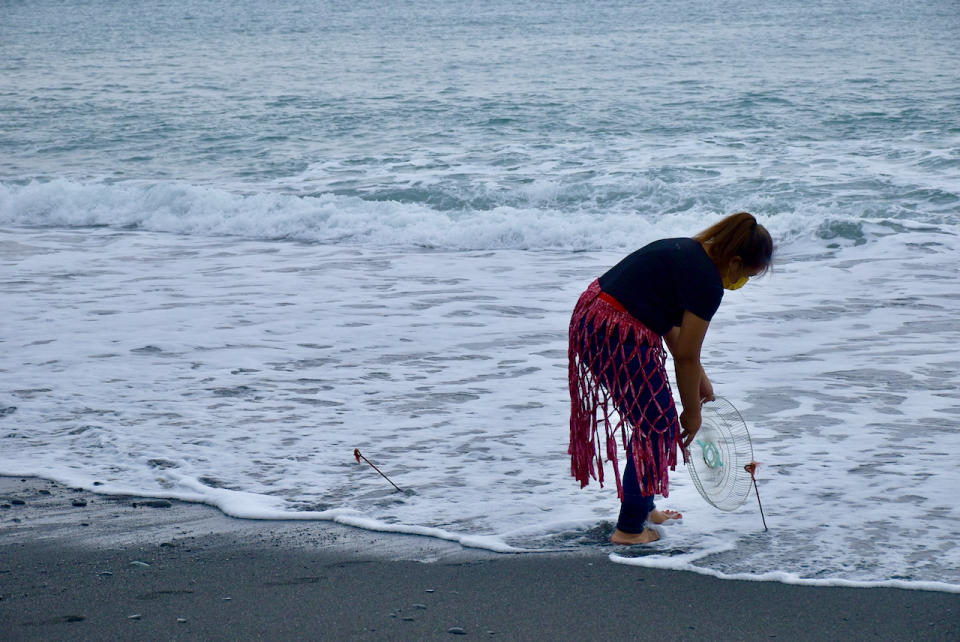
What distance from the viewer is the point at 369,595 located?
3504 millimetres

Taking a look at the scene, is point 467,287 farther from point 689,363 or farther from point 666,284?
point 689,363

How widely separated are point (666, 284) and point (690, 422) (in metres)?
0.50

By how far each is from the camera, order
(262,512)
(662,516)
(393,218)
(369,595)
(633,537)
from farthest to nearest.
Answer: (393,218), (262,512), (662,516), (633,537), (369,595)

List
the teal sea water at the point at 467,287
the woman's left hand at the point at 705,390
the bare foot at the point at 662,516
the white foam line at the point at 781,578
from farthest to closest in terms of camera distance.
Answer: the teal sea water at the point at 467,287, the bare foot at the point at 662,516, the woman's left hand at the point at 705,390, the white foam line at the point at 781,578

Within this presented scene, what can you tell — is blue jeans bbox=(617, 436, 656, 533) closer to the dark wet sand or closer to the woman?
the woman

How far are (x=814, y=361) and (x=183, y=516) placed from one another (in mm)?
4142

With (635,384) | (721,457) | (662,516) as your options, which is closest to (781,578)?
(721,457)

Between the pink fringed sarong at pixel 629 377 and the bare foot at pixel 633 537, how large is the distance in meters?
0.21

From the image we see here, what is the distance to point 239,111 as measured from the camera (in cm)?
2286

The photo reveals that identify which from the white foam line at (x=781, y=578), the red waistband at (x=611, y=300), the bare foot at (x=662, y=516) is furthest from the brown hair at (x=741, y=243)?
the bare foot at (x=662, y=516)

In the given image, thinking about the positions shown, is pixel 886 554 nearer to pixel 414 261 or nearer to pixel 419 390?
pixel 419 390

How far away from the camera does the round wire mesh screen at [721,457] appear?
3.91 meters

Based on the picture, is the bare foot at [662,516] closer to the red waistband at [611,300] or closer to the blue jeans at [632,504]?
the blue jeans at [632,504]

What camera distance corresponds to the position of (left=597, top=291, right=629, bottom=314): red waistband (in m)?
3.64
